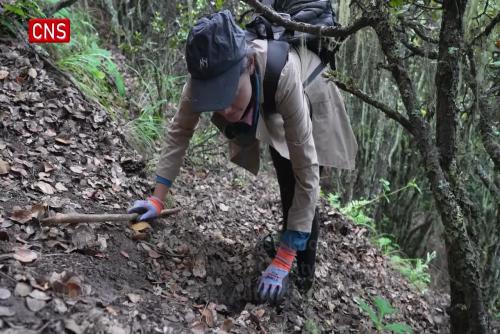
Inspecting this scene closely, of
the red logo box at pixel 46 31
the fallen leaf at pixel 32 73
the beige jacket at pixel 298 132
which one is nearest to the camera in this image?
the beige jacket at pixel 298 132

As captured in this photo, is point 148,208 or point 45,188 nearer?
point 45,188

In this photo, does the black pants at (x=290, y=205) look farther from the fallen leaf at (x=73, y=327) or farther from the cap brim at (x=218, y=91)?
the fallen leaf at (x=73, y=327)

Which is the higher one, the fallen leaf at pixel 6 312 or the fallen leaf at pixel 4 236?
the fallen leaf at pixel 4 236

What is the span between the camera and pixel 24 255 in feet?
7.16

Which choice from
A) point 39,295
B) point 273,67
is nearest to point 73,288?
point 39,295

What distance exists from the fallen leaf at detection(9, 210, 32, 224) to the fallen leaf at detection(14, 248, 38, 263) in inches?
9.1

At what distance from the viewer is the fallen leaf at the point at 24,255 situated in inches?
84.4

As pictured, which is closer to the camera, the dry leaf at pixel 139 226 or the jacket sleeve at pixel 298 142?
the jacket sleeve at pixel 298 142

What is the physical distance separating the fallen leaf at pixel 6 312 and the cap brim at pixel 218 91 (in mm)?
1176

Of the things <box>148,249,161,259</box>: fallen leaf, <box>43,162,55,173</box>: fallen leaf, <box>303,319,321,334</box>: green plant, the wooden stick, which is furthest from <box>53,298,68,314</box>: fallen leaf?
<box>303,319,321,334</box>: green plant

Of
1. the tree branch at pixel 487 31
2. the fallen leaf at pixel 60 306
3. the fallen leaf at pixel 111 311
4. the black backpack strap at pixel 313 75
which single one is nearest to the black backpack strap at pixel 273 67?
the black backpack strap at pixel 313 75

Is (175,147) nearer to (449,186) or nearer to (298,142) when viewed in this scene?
(298,142)

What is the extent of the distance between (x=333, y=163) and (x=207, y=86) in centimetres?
118

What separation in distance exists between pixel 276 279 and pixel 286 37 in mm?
1491
